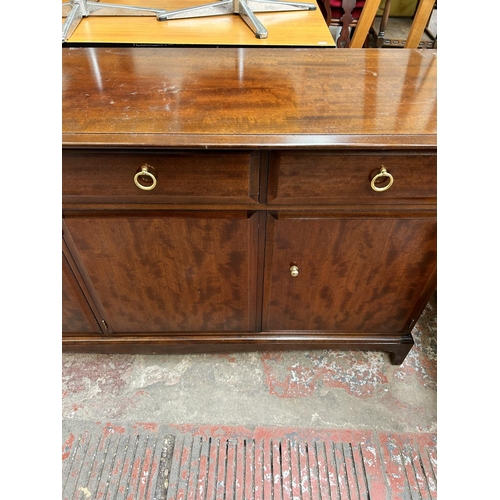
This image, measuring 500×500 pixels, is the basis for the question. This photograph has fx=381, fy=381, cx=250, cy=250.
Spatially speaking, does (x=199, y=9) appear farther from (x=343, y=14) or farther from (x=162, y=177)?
(x=343, y=14)

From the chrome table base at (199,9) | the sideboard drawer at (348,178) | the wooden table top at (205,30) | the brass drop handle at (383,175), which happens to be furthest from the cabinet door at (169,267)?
the chrome table base at (199,9)

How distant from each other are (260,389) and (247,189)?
1.99 feet

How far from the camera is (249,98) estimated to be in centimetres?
69

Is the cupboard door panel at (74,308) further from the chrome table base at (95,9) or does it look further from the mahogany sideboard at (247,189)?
the chrome table base at (95,9)

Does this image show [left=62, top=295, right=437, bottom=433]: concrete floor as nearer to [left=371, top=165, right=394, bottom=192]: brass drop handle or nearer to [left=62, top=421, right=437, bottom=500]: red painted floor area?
[left=62, top=421, right=437, bottom=500]: red painted floor area

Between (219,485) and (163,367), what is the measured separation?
339mm

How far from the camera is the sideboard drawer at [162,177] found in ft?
2.06

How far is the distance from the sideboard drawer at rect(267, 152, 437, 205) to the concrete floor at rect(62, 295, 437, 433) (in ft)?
1.87

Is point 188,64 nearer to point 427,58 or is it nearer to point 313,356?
point 427,58

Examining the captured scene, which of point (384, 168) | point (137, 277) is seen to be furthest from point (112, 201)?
point (384, 168)

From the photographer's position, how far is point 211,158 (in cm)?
63

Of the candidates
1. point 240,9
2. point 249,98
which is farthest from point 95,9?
point 249,98

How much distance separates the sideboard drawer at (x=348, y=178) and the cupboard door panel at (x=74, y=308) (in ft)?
1.56

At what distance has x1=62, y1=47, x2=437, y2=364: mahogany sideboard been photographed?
62 cm
